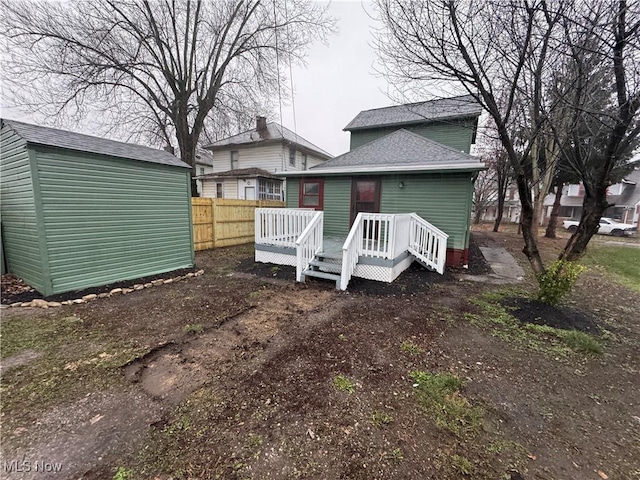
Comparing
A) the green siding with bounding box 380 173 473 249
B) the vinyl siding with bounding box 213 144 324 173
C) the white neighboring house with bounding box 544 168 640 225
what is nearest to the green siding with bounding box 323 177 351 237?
the green siding with bounding box 380 173 473 249

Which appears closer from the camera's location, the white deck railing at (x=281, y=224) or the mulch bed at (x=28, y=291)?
the mulch bed at (x=28, y=291)

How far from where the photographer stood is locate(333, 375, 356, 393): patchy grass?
2.45 metres

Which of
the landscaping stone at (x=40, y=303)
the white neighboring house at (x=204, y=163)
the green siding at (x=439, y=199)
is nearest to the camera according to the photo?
the landscaping stone at (x=40, y=303)

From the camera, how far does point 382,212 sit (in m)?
8.30

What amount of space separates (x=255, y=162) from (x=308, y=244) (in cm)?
1424

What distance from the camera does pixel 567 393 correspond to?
248cm

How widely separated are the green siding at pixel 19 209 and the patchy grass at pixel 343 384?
5.34m

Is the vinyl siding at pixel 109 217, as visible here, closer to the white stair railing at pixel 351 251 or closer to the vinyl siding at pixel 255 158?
the white stair railing at pixel 351 251

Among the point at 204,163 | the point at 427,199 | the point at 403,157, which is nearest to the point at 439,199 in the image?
the point at 427,199

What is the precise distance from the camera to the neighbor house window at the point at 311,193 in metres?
9.21

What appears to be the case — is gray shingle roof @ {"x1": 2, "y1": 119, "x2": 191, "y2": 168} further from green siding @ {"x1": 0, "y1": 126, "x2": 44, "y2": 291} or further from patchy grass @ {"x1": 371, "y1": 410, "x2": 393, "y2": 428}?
patchy grass @ {"x1": 371, "y1": 410, "x2": 393, "y2": 428}

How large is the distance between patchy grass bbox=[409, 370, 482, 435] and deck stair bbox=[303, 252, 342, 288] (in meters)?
2.93

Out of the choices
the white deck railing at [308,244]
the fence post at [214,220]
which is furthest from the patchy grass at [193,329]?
the fence post at [214,220]

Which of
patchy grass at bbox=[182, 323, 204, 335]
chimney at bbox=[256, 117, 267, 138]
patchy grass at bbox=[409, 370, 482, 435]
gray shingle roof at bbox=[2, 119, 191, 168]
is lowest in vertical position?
patchy grass at bbox=[182, 323, 204, 335]
